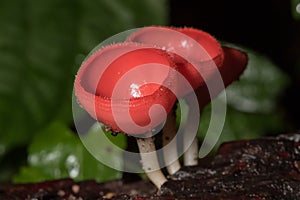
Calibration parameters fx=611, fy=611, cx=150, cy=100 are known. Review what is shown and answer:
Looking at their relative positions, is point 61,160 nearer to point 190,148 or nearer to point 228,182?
point 190,148

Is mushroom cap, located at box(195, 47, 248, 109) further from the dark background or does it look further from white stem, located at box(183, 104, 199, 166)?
the dark background

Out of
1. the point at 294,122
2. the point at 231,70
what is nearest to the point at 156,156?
the point at 231,70

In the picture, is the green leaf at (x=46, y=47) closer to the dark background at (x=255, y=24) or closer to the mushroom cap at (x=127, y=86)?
the dark background at (x=255, y=24)

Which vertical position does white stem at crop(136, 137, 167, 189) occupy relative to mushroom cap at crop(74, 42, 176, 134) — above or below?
below

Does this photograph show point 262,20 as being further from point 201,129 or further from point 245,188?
point 245,188

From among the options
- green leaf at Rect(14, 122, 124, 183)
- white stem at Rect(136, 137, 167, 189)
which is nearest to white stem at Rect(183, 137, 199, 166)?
white stem at Rect(136, 137, 167, 189)

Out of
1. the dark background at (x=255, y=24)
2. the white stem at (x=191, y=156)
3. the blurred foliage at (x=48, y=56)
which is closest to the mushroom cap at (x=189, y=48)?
the white stem at (x=191, y=156)
